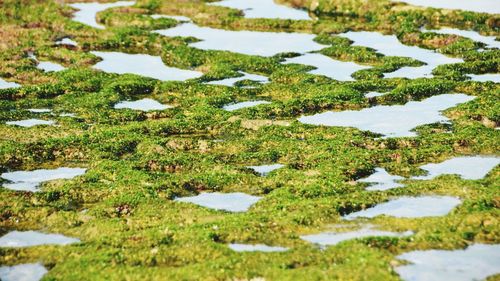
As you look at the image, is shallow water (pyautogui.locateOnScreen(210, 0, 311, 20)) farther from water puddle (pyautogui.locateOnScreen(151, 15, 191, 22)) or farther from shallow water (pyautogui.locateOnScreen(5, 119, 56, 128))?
shallow water (pyautogui.locateOnScreen(5, 119, 56, 128))

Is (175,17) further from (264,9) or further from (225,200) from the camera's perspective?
(225,200)

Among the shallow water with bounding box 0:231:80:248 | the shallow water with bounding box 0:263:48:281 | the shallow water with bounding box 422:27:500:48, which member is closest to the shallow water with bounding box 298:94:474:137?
the shallow water with bounding box 422:27:500:48

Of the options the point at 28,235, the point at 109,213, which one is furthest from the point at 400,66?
the point at 28,235

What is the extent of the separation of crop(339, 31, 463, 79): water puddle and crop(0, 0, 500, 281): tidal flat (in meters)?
0.28

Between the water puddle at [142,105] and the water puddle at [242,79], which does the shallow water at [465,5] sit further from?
the water puddle at [142,105]

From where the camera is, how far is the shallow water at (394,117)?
31047 millimetres

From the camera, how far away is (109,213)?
22359 millimetres

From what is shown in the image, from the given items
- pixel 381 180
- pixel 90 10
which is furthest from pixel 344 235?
pixel 90 10

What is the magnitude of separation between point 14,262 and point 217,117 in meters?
15.4

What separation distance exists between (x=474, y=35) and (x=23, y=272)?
41.9 m

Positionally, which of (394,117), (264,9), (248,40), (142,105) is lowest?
(142,105)

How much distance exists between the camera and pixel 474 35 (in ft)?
163

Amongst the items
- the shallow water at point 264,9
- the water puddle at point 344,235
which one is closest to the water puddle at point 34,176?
the water puddle at point 344,235

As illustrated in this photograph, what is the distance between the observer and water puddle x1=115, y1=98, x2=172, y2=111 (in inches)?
1411
